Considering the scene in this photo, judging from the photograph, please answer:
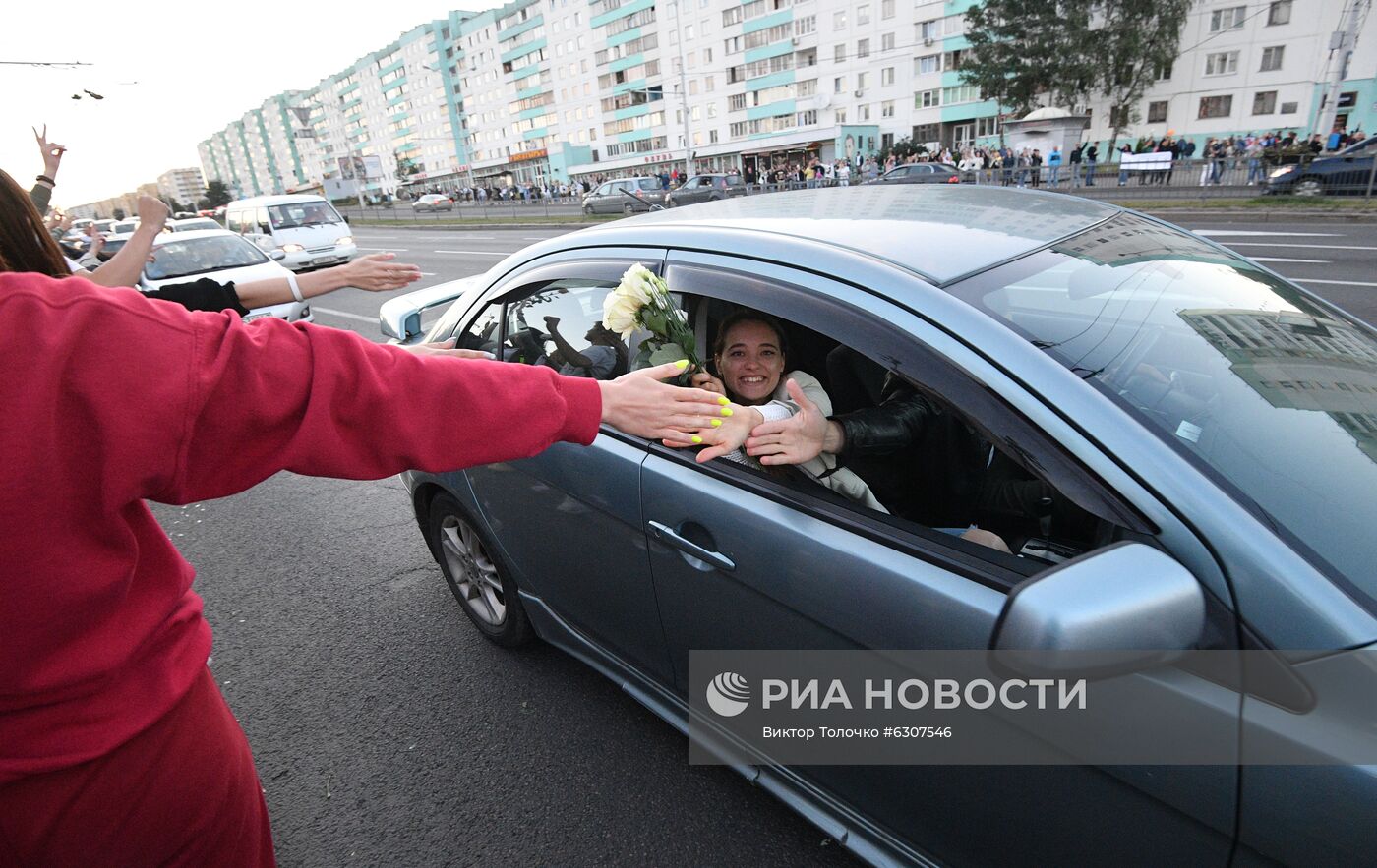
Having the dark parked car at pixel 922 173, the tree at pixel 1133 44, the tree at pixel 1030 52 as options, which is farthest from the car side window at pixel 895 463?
the tree at pixel 1030 52

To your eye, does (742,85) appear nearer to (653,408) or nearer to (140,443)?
(653,408)

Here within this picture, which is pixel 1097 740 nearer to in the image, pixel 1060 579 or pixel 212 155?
pixel 1060 579

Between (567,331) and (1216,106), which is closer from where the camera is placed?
(567,331)

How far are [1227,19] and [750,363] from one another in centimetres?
5218

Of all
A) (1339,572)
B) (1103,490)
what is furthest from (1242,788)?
(1103,490)

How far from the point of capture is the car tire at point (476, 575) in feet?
9.46

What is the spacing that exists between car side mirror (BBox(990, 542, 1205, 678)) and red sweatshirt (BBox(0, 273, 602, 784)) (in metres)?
0.78

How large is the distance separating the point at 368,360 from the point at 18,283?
1.29 ft

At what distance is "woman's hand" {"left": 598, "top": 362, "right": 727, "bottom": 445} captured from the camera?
4.41 feet

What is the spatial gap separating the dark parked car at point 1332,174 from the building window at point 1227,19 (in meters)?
30.7

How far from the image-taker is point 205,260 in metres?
10.5

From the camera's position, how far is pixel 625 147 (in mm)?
72812

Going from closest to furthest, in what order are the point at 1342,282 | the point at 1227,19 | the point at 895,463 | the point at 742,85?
the point at 895,463
the point at 1342,282
the point at 1227,19
the point at 742,85

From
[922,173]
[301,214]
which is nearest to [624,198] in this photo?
[922,173]
